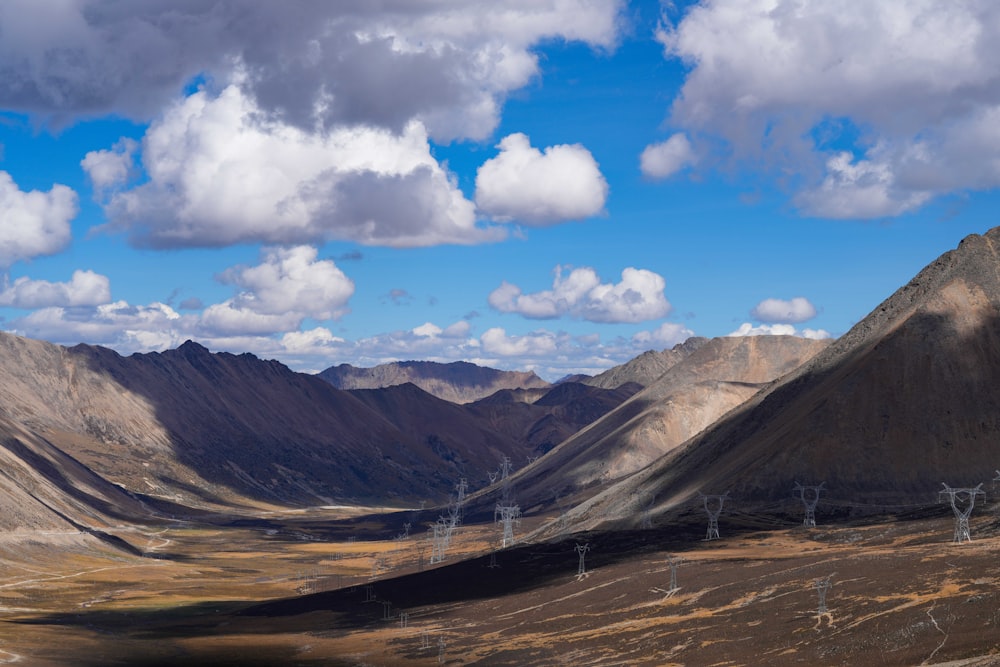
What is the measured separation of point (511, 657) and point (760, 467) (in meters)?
98.4

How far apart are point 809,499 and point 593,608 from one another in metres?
70.7

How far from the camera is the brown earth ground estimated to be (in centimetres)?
8638

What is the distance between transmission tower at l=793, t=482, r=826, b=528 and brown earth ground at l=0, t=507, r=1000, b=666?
2182mm

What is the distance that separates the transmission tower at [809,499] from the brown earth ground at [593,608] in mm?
2182

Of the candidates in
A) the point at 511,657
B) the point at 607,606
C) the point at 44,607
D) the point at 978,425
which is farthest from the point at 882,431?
the point at 44,607

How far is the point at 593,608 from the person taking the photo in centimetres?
12194

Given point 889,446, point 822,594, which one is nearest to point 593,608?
point 822,594

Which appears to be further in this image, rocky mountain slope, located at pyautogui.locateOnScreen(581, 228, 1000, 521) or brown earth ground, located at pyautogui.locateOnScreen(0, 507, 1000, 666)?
rocky mountain slope, located at pyautogui.locateOnScreen(581, 228, 1000, 521)

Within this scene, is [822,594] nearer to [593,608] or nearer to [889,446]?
[593,608]

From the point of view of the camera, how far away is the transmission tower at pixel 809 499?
170 meters

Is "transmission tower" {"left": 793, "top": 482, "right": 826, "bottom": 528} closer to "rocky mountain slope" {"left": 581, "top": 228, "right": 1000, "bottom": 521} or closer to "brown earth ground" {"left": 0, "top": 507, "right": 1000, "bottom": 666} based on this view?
"rocky mountain slope" {"left": 581, "top": 228, "right": 1000, "bottom": 521}

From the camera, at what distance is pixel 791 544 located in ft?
509

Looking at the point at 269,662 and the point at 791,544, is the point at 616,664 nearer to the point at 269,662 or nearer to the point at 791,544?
the point at 269,662

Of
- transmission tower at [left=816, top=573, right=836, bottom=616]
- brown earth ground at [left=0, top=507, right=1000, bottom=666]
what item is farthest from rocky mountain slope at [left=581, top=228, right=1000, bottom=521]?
transmission tower at [left=816, top=573, right=836, bottom=616]
